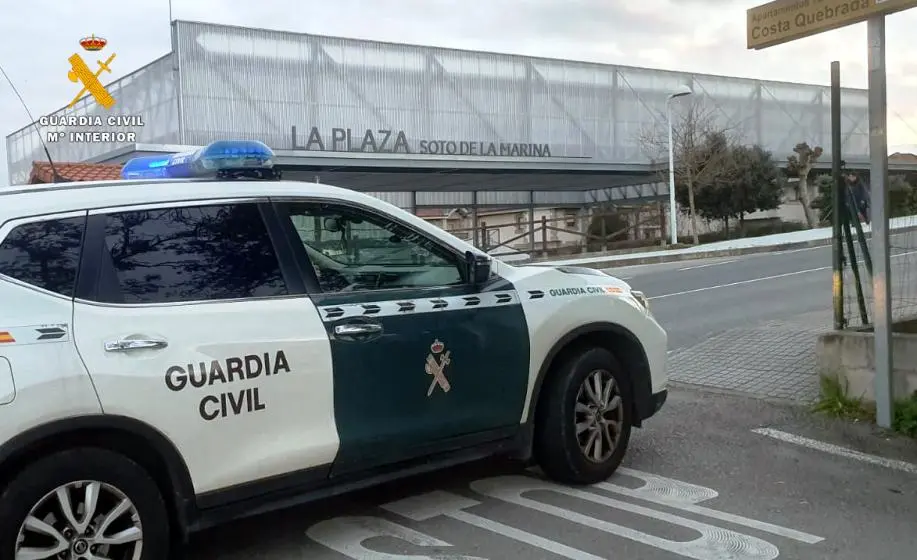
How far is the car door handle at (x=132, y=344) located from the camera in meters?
3.39

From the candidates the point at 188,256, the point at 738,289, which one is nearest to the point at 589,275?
the point at 188,256

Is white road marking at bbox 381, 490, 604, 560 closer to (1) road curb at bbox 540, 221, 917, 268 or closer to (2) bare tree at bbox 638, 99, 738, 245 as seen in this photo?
(1) road curb at bbox 540, 221, 917, 268

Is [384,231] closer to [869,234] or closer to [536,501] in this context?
[536,501]

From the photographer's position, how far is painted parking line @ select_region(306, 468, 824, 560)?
415 cm

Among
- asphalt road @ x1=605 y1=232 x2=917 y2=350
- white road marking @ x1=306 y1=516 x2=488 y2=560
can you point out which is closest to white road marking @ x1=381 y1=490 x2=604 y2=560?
white road marking @ x1=306 y1=516 x2=488 y2=560

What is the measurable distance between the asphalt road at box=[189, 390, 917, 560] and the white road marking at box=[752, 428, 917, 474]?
4cm

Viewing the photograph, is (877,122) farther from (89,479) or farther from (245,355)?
(89,479)

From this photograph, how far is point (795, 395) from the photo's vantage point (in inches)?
284

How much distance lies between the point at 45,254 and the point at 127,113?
27.3 m

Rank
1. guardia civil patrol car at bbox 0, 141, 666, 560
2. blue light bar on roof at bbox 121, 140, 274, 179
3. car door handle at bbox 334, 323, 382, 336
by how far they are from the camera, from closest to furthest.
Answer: guardia civil patrol car at bbox 0, 141, 666, 560
car door handle at bbox 334, 323, 382, 336
blue light bar on roof at bbox 121, 140, 274, 179

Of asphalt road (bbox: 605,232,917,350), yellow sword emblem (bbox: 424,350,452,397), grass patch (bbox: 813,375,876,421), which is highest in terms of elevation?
yellow sword emblem (bbox: 424,350,452,397)

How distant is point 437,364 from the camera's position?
4.33 meters

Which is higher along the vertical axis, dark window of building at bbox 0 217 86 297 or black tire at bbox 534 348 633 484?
dark window of building at bbox 0 217 86 297

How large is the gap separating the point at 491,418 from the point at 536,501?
24.3 inches
